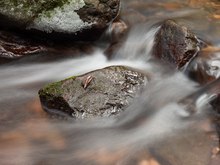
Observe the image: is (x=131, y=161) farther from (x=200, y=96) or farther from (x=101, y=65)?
(x=101, y=65)

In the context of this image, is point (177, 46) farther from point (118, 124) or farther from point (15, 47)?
point (15, 47)

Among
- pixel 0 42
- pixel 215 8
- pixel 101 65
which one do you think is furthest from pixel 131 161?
pixel 215 8

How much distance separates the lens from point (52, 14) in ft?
17.2

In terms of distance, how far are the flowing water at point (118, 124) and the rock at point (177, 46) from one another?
181 millimetres

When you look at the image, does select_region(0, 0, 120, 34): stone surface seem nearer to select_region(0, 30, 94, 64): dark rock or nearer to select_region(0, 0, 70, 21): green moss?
select_region(0, 0, 70, 21): green moss

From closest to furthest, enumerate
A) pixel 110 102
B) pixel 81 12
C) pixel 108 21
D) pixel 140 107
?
pixel 110 102 → pixel 140 107 → pixel 81 12 → pixel 108 21

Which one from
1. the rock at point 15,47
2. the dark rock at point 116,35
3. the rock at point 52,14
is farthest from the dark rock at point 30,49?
the dark rock at point 116,35

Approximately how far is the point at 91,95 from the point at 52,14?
1784 mm

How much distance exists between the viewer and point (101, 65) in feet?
17.9

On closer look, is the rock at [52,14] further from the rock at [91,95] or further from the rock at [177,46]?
the rock at [91,95]

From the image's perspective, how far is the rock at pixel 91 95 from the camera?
4.09 meters

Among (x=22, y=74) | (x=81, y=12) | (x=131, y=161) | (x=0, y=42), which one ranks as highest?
(x=81, y=12)

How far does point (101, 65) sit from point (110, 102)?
140 cm

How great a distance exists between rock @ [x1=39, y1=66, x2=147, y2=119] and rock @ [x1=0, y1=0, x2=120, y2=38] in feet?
4.40
